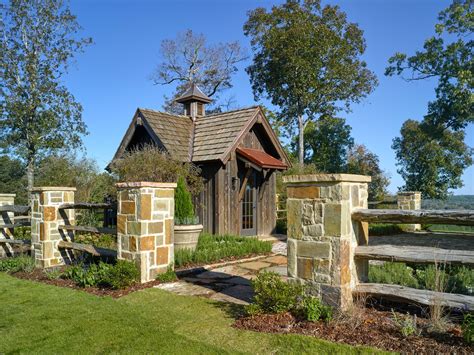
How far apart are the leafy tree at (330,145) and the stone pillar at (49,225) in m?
27.5

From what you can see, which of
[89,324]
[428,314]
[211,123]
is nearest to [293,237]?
[428,314]

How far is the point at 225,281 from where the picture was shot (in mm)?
6699

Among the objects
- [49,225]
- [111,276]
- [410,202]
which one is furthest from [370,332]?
[410,202]

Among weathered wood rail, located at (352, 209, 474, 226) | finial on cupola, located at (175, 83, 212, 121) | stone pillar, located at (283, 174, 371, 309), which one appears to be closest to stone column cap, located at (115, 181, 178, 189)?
stone pillar, located at (283, 174, 371, 309)

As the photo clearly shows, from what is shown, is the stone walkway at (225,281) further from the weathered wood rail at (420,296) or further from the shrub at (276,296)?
the weathered wood rail at (420,296)

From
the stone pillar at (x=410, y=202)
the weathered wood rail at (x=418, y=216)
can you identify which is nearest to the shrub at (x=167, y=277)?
the weathered wood rail at (x=418, y=216)

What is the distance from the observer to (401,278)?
17.4 ft

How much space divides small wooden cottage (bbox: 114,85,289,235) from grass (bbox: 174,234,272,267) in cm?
190

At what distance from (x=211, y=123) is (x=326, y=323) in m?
11.0

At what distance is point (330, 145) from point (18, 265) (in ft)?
96.8

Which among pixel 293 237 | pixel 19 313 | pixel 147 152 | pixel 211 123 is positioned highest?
pixel 211 123

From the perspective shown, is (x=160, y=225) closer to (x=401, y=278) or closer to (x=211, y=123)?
(x=401, y=278)

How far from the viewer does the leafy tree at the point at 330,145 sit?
33844mm

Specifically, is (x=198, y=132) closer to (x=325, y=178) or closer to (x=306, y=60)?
(x=325, y=178)
